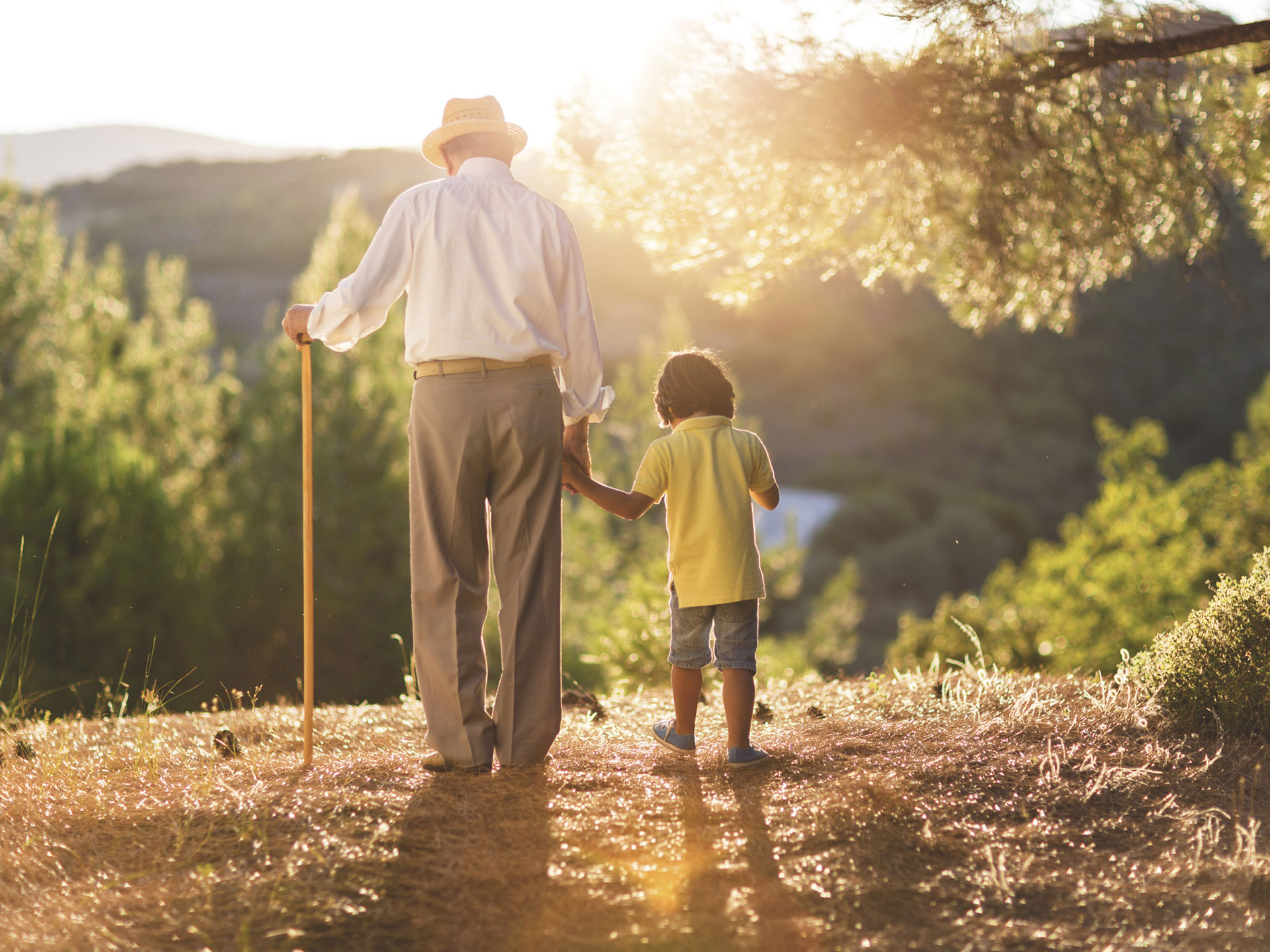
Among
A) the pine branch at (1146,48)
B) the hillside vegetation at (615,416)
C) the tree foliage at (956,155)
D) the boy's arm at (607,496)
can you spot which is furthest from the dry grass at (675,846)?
the hillside vegetation at (615,416)

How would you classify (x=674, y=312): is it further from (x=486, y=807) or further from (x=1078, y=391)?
(x=1078, y=391)

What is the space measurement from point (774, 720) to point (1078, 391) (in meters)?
46.6

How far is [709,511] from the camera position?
3002mm

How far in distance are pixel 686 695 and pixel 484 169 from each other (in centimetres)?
162

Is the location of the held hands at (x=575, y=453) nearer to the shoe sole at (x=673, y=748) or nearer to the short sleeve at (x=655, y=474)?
the short sleeve at (x=655, y=474)

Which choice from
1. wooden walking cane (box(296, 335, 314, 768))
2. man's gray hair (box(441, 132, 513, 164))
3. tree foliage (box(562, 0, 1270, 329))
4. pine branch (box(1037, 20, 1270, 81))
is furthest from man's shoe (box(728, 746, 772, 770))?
pine branch (box(1037, 20, 1270, 81))

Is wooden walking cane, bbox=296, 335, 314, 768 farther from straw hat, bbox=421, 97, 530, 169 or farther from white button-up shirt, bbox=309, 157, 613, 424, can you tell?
straw hat, bbox=421, 97, 530, 169

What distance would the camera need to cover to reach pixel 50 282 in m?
17.2

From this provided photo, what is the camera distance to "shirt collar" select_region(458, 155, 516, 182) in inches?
115

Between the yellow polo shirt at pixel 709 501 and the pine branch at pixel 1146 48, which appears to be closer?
the yellow polo shirt at pixel 709 501

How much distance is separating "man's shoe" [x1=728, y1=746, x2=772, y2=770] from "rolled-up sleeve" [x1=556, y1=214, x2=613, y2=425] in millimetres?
1015

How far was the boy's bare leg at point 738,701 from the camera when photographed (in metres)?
2.99

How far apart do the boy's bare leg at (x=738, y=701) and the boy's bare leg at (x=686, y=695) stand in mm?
141

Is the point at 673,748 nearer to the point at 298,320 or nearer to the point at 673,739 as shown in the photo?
the point at 673,739
